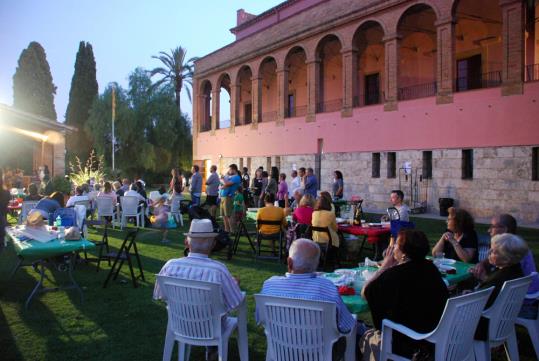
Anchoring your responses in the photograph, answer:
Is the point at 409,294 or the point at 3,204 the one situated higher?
the point at 3,204

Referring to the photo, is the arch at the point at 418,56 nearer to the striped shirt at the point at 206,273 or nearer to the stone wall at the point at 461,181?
the stone wall at the point at 461,181

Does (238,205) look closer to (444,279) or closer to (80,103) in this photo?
(444,279)

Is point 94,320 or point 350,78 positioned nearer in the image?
point 94,320

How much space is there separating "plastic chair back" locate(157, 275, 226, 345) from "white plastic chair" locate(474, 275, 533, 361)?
200cm

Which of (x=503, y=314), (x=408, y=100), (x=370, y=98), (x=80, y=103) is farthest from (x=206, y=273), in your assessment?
(x=80, y=103)

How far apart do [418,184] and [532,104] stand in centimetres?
463

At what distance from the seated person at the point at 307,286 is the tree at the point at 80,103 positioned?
1480 inches

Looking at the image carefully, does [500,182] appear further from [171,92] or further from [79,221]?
[171,92]

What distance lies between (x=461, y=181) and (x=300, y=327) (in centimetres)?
1393

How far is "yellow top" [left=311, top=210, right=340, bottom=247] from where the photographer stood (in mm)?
7146

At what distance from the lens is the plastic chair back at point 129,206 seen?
1219cm

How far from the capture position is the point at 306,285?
123 inches

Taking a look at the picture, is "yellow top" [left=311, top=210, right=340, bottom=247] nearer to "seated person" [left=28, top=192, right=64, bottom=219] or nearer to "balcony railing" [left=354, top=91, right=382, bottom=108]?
"seated person" [left=28, top=192, right=64, bottom=219]

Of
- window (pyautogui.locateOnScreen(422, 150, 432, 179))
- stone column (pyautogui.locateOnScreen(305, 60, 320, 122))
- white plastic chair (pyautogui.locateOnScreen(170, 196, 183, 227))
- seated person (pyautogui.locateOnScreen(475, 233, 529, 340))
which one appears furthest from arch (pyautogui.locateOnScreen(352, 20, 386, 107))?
seated person (pyautogui.locateOnScreen(475, 233, 529, 340))
